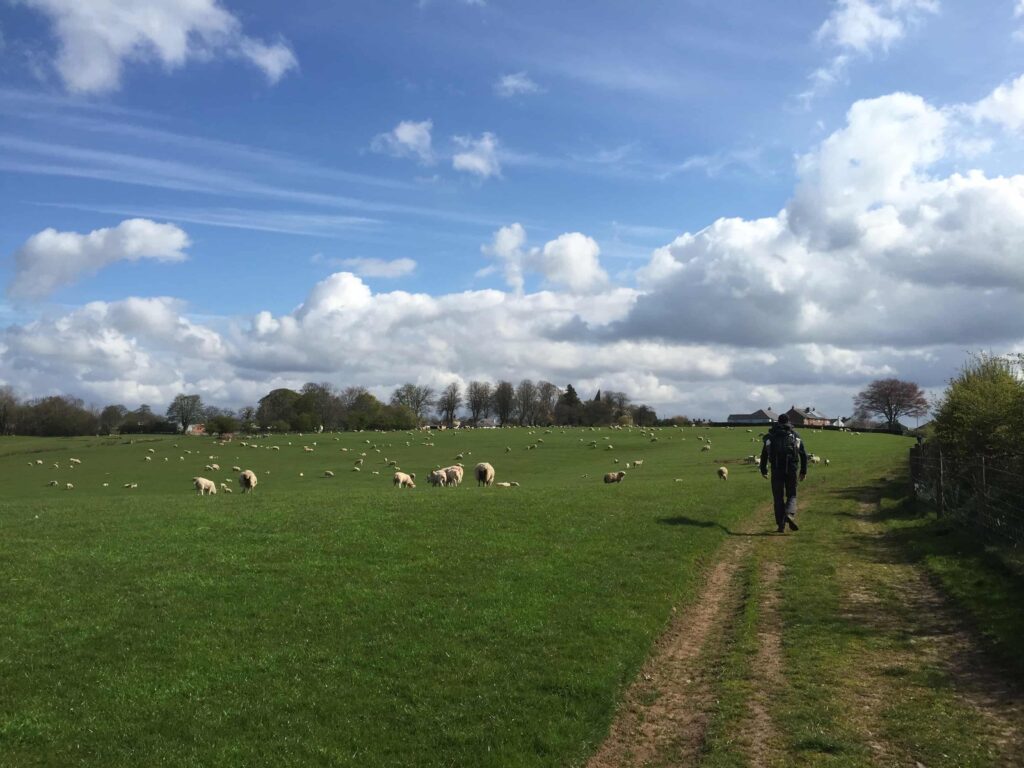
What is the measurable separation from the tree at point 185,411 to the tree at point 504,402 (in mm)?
73195

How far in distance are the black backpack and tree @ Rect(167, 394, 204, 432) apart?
169 metres

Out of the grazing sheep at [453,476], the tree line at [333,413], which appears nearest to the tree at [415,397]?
the tree line at [333,413]

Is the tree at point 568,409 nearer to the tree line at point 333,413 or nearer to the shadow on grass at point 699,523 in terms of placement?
the tree line at point 333,413

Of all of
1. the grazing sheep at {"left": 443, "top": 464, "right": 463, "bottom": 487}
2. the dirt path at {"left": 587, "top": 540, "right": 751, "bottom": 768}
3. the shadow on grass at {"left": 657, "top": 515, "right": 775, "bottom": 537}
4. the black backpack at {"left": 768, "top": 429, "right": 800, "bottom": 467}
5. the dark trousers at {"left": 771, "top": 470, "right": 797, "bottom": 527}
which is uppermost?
the black backpack at {"left": 768, "top": 429, "right": 800, "bottom": 467}

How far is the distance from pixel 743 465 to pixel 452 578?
4831cm

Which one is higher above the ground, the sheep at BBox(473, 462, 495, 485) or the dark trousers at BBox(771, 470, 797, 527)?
the dark trousers at BBox(771, 470, 797, 527)

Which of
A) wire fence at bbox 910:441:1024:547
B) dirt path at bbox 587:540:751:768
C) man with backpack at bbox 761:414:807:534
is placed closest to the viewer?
dirt path at bbox 587:540:751:768

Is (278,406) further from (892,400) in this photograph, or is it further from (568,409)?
(892,400)

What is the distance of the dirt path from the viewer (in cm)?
788

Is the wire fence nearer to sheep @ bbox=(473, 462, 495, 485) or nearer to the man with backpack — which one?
the man with backpack

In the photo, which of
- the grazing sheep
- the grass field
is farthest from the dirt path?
the grazing sheep

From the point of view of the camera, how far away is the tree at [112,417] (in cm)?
16650

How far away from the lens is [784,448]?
838 inches

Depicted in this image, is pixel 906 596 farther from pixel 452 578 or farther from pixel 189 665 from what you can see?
pixel 189 665
